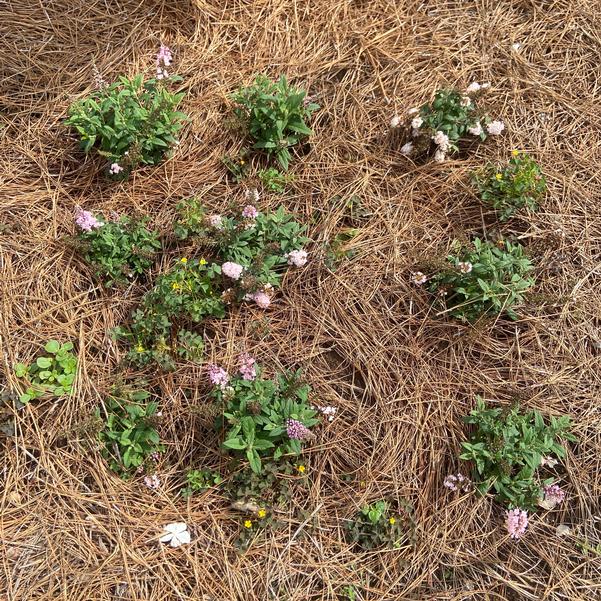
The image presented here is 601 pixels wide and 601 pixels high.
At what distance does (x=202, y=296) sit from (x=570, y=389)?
8.03 feet

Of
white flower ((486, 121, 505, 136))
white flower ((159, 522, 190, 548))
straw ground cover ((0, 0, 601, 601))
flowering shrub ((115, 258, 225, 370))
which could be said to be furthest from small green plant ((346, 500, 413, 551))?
white flower ((486, 121, 505, 136))

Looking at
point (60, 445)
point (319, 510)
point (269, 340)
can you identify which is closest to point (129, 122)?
point (269, 340)

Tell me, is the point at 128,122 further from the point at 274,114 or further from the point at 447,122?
the point at 447,122

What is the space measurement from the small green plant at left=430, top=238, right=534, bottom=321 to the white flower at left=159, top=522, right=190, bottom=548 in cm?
212

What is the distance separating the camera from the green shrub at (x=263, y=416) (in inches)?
110

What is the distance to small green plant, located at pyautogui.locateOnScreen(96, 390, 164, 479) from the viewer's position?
9.43ft

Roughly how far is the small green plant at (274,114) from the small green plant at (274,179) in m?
0.07

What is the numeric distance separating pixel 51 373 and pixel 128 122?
5.50 feet

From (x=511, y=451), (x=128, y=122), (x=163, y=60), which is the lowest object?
(x=511, y=451)

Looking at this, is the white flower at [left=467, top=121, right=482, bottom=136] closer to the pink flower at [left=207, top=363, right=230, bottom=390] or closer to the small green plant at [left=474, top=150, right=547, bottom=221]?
the small green plant at [left=474, top=150, right=547, bottom=221]

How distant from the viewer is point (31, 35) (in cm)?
342

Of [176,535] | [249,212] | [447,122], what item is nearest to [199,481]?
[176,535]

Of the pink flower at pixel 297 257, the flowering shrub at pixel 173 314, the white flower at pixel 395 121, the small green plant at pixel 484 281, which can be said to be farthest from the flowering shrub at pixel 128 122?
the small green plant at pixel 484 281

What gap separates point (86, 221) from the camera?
9.98 ft
